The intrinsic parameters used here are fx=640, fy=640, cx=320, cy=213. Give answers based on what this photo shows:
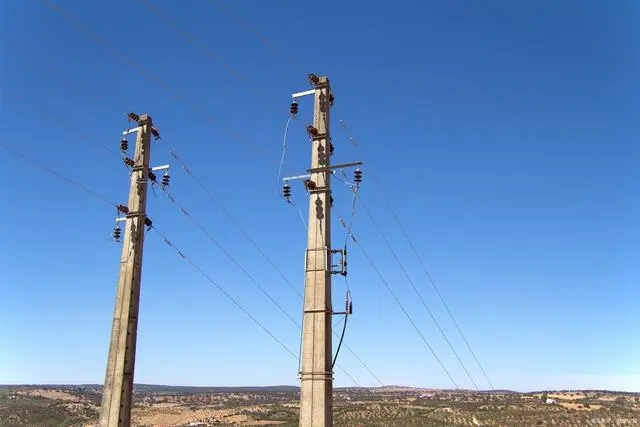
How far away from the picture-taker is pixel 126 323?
67.9 ft

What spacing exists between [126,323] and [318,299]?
263 inches

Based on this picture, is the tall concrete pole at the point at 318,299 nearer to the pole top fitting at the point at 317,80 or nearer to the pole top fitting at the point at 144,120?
the pole top fitting at the point at 317,80

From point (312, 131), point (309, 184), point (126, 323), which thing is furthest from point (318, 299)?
point (126, 323)

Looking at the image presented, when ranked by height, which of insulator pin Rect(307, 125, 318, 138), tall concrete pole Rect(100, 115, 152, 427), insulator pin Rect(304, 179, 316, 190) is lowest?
tall concrete pole Rect(100, 115, 152, 427)

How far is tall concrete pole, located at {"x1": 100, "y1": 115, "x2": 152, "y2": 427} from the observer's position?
20234 millimetres

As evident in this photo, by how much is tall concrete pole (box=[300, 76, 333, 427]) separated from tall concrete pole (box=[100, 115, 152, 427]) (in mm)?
6127

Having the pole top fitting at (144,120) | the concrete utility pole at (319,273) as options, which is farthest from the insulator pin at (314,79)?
the pole top fitting at (144,120)

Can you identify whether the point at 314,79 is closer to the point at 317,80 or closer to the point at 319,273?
the point at 317,80

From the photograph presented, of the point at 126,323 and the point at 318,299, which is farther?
the point at 126,323

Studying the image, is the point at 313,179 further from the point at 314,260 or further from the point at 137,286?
the point at 137,286

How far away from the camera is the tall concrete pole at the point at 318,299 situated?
58.3 ft

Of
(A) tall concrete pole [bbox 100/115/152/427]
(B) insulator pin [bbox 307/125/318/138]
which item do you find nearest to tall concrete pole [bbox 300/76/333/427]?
(B) insulator pin [bbox 307/125/318/138]

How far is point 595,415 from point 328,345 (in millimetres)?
95937

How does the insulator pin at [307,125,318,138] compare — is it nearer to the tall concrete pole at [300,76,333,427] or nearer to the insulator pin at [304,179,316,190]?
the tall concrete pole at [300,76,333,427]
